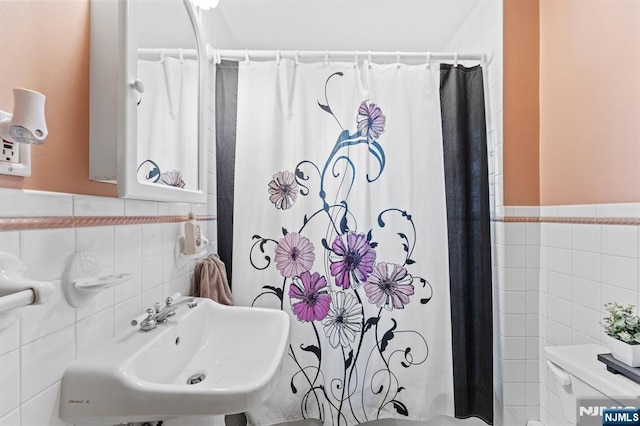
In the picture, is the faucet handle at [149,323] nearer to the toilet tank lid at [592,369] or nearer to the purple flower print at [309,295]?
the purple flower print at [309,295]

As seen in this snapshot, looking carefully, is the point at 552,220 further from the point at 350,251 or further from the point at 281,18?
the point at 281,18

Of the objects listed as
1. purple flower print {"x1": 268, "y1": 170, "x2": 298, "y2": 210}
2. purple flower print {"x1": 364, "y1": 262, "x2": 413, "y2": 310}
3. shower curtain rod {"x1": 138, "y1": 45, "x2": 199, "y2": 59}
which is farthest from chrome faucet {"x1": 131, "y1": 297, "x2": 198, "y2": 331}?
purple flower print {"x1": 364, "y1": 262, "x2": 413, "y2": 310}

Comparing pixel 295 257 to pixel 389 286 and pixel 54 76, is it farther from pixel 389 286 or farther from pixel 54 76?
pixel 54 76

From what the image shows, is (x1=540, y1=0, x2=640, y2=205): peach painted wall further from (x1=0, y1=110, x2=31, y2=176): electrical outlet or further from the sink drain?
(x1=0, y1=110, x2=31, y2=176): electrical outlet

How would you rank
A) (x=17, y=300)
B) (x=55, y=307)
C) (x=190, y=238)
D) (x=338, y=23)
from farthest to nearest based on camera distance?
(x=338, y=23)
(x=190, y=238)
(x=55, y=307)
(x=17, y=300)

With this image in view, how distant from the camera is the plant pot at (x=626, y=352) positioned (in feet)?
3.30

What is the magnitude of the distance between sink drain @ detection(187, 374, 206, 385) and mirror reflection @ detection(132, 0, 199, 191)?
0.64m

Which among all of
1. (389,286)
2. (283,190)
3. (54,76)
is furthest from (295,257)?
(54,76)

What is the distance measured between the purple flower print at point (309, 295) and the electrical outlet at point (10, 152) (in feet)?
3.89

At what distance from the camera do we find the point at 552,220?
1596 mm

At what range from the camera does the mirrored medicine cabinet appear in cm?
85

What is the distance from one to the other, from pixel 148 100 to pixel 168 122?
0.14m

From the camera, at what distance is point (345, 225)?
5.41 ft

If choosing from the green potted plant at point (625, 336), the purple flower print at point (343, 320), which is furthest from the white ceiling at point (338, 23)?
the green potted plant at point (625, 336)
